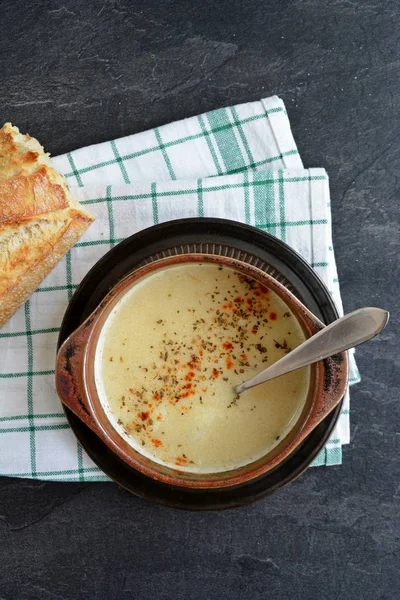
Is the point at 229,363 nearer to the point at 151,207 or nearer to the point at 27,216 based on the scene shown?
the point at 151,207

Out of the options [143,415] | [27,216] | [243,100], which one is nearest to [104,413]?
[143,415]

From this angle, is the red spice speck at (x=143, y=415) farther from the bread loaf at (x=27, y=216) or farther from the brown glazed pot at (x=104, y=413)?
the bread loaf at (x=27, y=216)

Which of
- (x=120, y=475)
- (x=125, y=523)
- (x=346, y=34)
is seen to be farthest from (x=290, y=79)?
(x=125, y=523)

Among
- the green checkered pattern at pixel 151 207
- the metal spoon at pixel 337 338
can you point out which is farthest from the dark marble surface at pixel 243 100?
the metal spoon at pixel 337 338

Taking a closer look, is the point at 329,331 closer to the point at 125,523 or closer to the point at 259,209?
the point at 259,209

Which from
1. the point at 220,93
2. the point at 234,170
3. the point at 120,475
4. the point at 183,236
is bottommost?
the point at 120,475

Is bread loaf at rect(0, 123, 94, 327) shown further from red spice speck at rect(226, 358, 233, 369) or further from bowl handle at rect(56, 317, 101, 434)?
red spice speck at rect(226, 358, 233, 369)
